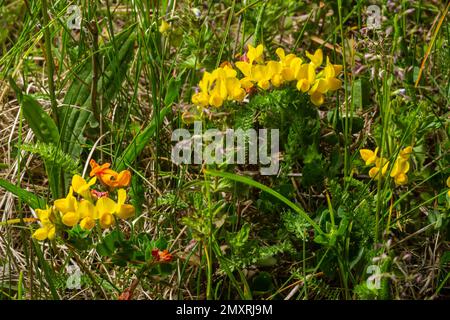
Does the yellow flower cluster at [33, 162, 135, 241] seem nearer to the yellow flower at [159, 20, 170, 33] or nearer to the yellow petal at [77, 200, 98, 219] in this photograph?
the yellow petal at [77, 200, 98, 219]

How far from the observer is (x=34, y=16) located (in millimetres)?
2020

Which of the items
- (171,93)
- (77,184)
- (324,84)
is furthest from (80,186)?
(324,84)

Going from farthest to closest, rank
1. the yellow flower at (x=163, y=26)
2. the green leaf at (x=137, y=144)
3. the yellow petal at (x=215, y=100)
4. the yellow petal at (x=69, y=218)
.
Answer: the yellow flower at (x=163, y=26)
the green leaf at (x=137, y=144)
the yellow petal at (x=215, y=100)
the yellow petal at (x=69, y=218)

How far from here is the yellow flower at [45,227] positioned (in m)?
1.48

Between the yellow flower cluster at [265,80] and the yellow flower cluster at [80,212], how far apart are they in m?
0.29

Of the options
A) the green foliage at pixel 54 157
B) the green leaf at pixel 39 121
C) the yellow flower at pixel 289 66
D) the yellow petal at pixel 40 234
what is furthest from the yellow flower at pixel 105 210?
the yellow flower at pixel 289 66

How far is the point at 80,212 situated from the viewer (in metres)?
1.48

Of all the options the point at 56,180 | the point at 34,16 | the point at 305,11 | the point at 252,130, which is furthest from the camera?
the point at 305,11

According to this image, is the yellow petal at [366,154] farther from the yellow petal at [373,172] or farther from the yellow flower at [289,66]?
the yellow flower at [289,66]

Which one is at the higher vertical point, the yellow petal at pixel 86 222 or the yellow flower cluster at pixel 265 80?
the yellow flower cluster at pixel 265 80

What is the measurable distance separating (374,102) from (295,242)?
1.86 feet

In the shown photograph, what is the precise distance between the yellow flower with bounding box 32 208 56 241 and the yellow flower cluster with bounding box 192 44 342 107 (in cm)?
39

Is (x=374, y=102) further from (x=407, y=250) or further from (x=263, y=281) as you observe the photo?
(x=263, y=281)
